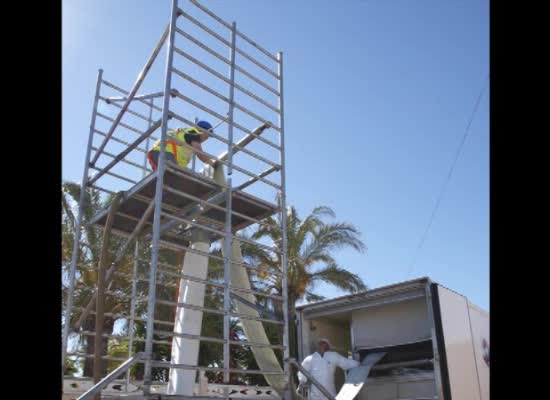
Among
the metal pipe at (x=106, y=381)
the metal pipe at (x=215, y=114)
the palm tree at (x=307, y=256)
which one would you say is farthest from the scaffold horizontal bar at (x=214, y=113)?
the palm tree at (x=307, y=256)

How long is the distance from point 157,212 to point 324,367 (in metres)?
3.40

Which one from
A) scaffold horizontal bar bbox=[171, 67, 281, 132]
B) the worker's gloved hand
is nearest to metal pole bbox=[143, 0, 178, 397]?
scaffold horizontal bar bbox=[171, 67, 281, 132]

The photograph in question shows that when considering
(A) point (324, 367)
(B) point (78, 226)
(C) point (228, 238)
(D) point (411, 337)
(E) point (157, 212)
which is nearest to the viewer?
(E) point (157, 212)

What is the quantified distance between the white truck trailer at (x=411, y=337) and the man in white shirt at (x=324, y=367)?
30 cm

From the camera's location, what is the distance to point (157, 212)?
16.4 feet

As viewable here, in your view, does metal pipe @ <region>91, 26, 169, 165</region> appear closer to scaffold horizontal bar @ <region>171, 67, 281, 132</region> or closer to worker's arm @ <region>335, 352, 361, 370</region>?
scaffold horizontal bar @ <region>171, 67, 281, 132</region>

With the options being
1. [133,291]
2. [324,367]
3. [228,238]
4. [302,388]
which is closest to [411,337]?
[324,367]

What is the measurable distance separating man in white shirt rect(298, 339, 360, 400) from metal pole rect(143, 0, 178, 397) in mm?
2865

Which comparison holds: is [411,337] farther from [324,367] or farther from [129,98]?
[129,98]
